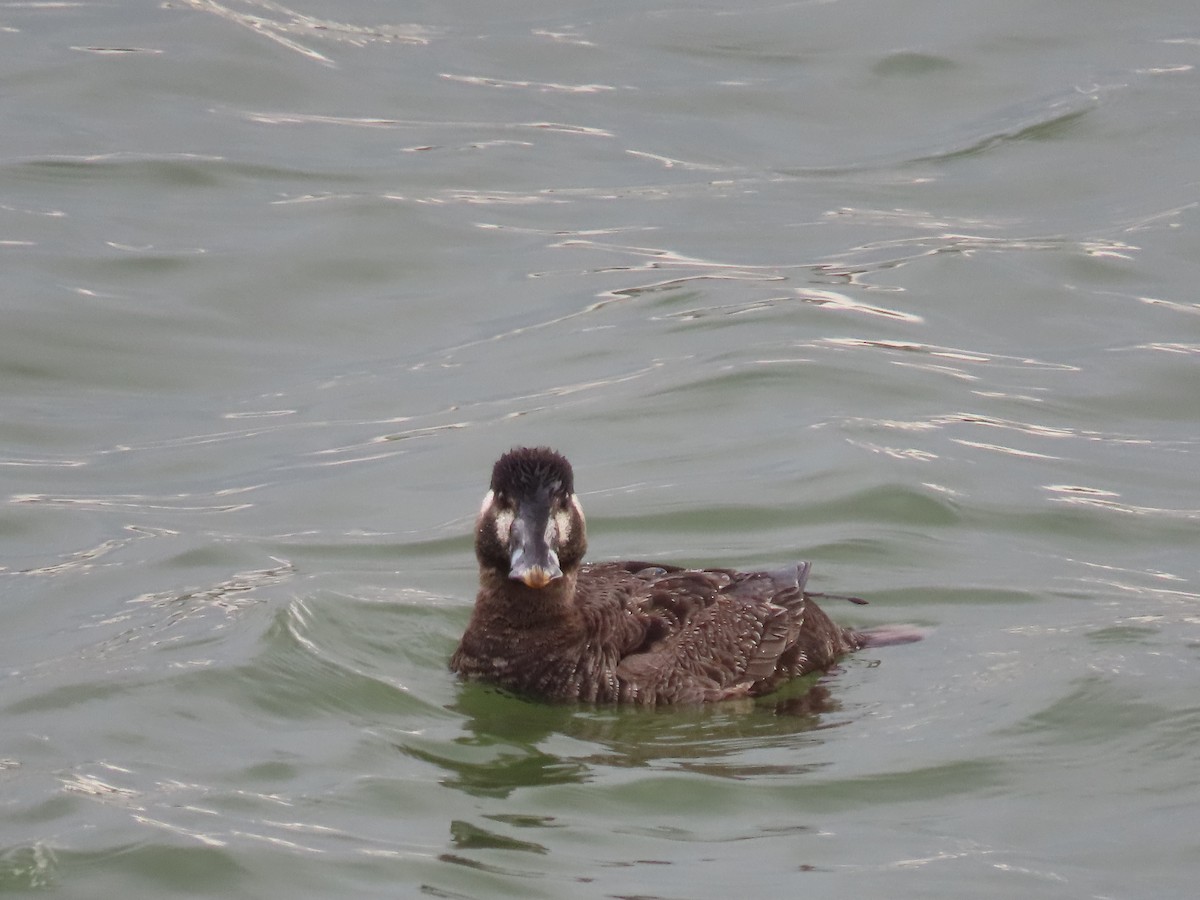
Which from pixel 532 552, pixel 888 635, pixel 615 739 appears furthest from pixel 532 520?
pixel 888 635

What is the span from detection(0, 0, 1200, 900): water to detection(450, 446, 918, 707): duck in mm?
157

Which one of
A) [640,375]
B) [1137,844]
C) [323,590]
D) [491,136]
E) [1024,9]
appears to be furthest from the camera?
[1024,9]

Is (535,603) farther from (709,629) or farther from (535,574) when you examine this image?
(709,629)

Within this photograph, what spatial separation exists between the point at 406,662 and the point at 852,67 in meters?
14.0

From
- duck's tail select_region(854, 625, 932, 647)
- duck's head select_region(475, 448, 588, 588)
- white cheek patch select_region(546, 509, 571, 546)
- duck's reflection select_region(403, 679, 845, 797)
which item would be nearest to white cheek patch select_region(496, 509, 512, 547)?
duck's head select_region(475, 448, 588, 588)

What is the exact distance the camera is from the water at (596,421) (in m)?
8.14

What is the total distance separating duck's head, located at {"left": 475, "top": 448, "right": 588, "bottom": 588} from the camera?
29.7 ft

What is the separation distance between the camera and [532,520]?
29.9 ft

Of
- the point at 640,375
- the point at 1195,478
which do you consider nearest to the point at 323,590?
the point at 640,375

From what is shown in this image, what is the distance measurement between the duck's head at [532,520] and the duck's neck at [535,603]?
0.21 feet

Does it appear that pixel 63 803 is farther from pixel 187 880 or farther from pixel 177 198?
pixel 177 198

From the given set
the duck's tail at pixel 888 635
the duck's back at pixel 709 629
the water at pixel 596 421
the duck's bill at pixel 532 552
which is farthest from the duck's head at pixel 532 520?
the duck's tail at pixel 888 635

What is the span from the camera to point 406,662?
9.99 m

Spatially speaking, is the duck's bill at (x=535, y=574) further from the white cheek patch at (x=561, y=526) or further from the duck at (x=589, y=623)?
the white cheek patch at (x=561, y=526)
